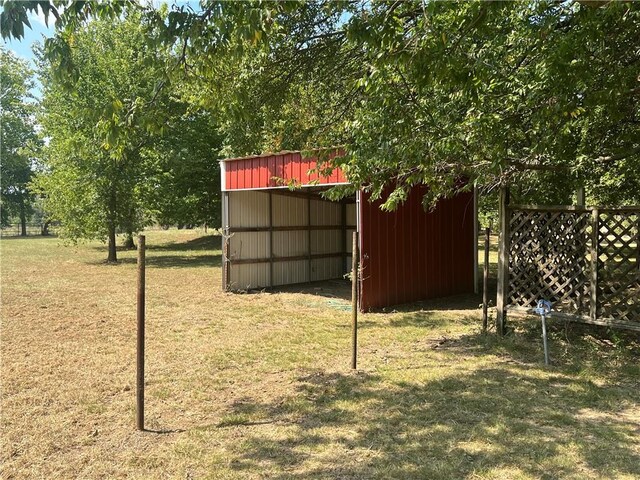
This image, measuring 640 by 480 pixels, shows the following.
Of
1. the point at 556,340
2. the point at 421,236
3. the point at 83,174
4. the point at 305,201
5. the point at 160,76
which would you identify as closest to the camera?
the point at 160,76

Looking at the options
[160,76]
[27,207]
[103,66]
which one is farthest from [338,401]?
[27,207]

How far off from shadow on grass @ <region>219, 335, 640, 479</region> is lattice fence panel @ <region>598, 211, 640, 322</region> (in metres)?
1.23

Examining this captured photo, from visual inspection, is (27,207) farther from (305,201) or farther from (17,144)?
(305,201)

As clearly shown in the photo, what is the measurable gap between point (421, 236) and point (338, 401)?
6285mm

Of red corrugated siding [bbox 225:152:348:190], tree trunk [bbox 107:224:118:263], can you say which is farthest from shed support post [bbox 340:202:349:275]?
tree trunk [bbox 107:224:118:263]

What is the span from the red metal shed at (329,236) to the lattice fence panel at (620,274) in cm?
384

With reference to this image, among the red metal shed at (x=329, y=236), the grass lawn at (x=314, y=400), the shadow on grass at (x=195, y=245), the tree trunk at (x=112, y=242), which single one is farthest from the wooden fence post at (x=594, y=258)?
the shadow on grass at (x=195, y=245)

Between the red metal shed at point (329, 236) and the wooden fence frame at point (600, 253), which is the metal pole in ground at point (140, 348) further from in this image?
the wooden fence frame at point (600, 253)

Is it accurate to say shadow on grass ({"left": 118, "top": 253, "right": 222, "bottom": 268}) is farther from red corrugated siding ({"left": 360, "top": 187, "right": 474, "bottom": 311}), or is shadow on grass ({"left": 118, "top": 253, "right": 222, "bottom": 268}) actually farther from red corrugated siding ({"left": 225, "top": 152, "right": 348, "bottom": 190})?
red corrugated siding ({"left": 360, "top": 187, "right": 474, "bottom": 311})

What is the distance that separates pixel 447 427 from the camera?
367 cm

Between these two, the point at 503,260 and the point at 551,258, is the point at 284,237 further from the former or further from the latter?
the point at 551,258

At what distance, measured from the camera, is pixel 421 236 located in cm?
1005

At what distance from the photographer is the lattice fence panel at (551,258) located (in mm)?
5875

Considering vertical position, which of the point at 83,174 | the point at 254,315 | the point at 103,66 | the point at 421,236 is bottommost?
the point at 254,315
